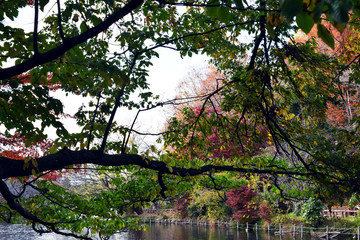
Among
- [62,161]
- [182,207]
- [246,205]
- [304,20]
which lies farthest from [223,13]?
[182,207]

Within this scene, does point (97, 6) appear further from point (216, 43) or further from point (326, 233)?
point (326, 233)

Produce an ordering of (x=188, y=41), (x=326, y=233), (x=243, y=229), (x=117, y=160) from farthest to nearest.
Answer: (x=243, y=229), (x=326, y=233), (x=188, y=41), (x=117, y=160)

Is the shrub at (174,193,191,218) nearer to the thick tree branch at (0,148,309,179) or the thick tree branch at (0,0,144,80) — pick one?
the thick tree branch at (0,148,309,179)

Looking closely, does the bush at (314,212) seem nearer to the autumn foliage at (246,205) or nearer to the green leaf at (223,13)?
the autumn foliage at (246,205)

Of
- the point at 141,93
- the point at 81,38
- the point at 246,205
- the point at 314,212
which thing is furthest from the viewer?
the point at 246,205

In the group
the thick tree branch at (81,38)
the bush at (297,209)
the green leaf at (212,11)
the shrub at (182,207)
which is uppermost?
the thick tree branch at (81,38)

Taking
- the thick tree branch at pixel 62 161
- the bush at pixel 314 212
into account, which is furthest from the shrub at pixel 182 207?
the thick tree branch at pixel 62 161

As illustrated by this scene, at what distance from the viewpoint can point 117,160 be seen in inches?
155

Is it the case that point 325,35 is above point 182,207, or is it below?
above

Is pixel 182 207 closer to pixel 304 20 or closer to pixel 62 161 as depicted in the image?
pixel 62 161

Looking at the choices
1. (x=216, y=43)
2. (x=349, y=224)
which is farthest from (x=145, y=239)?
(x=216, y=43)

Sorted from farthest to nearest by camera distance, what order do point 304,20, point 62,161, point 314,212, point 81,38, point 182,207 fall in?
point 182,207, point 314,212, point 62,161, point 81,38, point 304,20

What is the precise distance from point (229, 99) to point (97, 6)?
133 inches

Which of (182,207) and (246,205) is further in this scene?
(182,207)
